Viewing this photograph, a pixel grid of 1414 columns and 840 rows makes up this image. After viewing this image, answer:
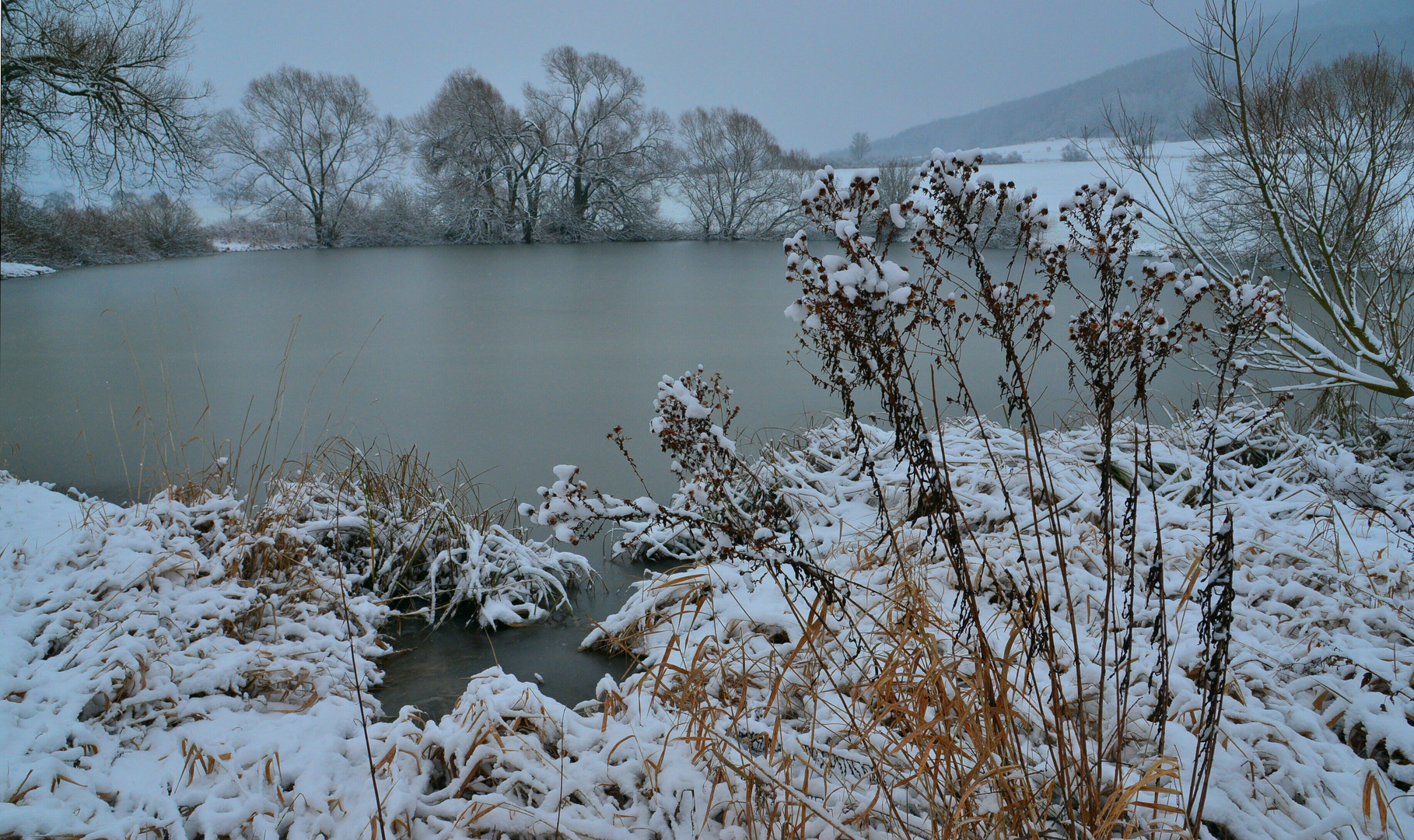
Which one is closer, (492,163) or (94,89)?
(94,89)

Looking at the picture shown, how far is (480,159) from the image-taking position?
15.8m

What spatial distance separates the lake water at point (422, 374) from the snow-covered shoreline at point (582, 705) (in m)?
0.38

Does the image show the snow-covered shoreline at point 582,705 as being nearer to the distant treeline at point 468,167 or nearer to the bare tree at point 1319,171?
the bare tree at point 1319,171

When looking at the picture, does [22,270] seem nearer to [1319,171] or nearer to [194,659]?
[194,659]

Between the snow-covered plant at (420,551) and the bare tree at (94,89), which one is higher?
the bare tree at (94,89)

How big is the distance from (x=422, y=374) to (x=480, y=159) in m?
11.9

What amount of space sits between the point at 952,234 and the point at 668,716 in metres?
1.26

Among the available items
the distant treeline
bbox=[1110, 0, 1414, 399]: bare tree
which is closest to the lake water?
bbox=[1110, 0, 1414, 399]: bare tree

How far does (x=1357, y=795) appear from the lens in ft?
4.23

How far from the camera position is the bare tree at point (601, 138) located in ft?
51.7

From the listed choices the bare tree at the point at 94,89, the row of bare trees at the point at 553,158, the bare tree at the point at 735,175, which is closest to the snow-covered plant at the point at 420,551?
the bare tree at the point at 94,89

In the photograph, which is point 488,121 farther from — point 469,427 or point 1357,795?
point 1357,795

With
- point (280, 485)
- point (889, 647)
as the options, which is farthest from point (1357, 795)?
point (280, 485)

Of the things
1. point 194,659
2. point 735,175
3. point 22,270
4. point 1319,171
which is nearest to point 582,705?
point 194,659
